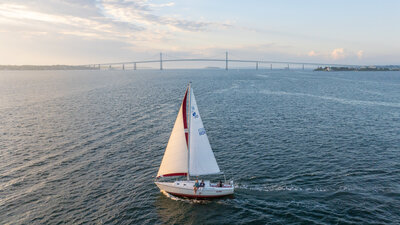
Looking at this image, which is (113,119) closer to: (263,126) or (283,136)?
(263,126)

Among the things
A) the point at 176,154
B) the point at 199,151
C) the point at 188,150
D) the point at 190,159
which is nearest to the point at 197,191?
the point at 190,159

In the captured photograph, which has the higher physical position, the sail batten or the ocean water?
the sail batten

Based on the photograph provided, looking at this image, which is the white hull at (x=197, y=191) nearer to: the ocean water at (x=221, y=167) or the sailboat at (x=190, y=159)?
the sailboat at (x=190, y=159)

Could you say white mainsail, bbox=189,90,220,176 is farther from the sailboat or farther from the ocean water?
the ocean water

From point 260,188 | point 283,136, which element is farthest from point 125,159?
point 283,136

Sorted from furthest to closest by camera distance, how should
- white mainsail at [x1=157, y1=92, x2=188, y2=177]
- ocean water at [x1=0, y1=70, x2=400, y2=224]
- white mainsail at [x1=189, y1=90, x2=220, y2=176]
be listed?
white mainsail at [x1=157, y1=92, x2=188, y2=177] < white mainsail at [x1=189, y1=90, x2=220, y2=176] < ocean water at [x1=0, y1=70, x2=400, y2=224]

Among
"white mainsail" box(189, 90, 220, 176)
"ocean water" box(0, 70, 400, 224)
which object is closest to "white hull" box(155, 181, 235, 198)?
"ocean water" box(0, 70, 400, 224)
